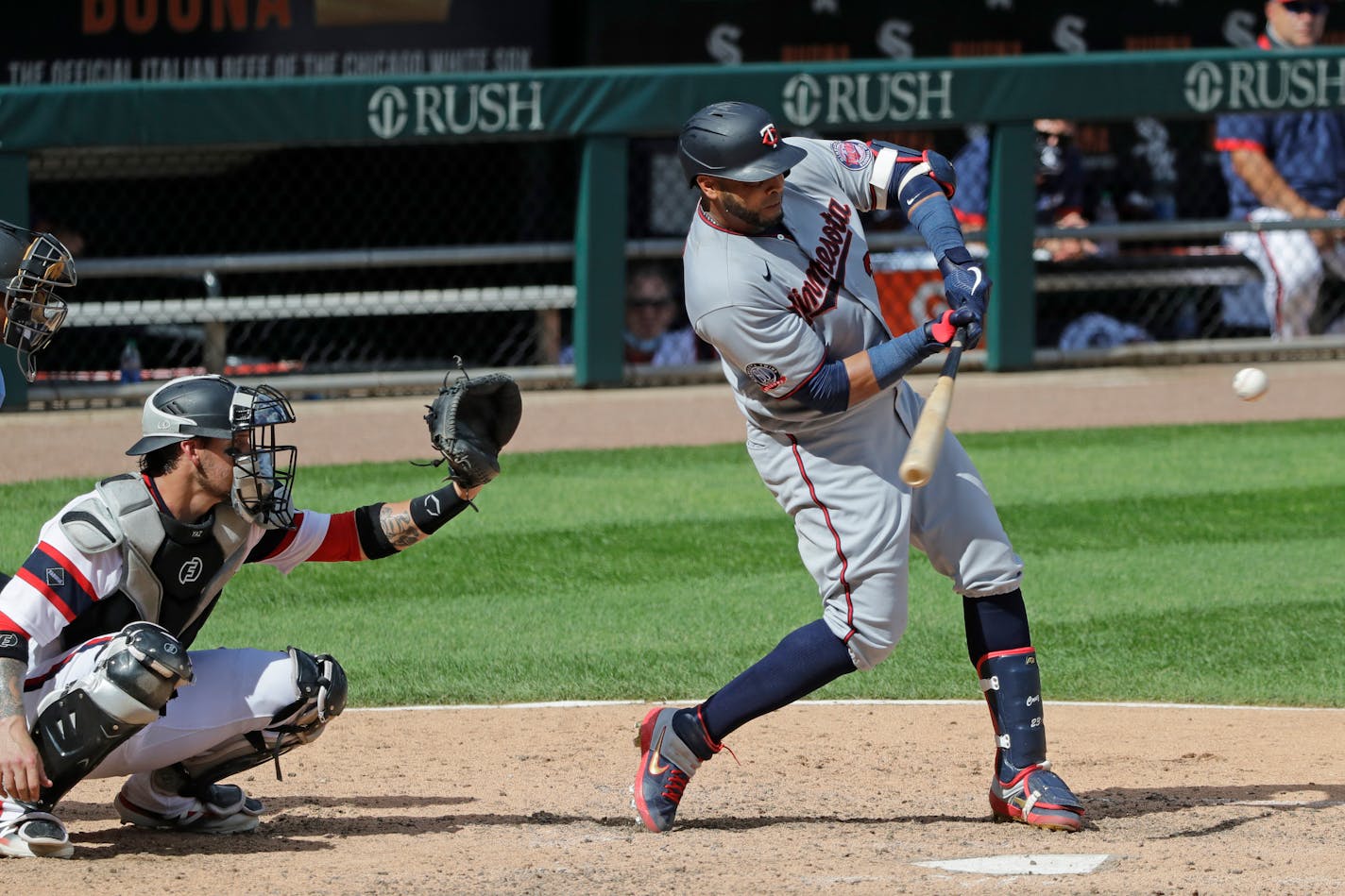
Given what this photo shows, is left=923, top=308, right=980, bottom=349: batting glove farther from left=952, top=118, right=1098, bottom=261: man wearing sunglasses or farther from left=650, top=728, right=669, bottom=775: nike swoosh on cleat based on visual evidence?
left=952, top=118, right=1098, bottom=261: man wearing sunglasses

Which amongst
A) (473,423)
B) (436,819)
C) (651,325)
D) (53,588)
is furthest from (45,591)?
(651,325)

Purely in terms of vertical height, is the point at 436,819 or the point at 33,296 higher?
the point at 33,296

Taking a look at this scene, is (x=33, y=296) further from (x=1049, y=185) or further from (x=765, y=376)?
(x=1049, y=185)

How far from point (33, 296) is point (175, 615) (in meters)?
0.78

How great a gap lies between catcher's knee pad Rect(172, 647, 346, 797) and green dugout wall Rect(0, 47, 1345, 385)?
6419 millimetres

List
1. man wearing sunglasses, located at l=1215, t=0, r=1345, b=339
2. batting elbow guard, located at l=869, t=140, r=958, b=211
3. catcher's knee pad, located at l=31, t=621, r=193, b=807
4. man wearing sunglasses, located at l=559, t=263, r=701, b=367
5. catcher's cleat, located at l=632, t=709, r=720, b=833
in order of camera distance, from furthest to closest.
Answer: man wearing sunglasses, located at l=1215, t=0, r=1345, b=339
man wearing sunglasses, located at l=559, t=263, r=701, b=367
batting elbow guard, located at l=869, t=140, r=958, b=211
catcher's cleat, located at l=632, t=709, r=720, b=833
catcher's knee pad, located at l=31, t=621, r=193, b=807

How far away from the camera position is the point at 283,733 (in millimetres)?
3961

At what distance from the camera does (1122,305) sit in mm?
11805

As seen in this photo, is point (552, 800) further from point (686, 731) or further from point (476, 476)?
point (476, 476)

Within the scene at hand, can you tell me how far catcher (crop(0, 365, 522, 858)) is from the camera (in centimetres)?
365

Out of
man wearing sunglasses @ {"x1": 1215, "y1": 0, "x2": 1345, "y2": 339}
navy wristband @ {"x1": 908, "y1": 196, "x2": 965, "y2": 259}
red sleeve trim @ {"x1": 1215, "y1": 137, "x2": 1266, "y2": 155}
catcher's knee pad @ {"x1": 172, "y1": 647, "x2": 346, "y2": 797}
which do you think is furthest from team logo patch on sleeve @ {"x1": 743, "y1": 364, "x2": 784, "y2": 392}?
red sleeve trim @ {"x1": 1215, "y1": 137, "x2": 1266, "y2": 155}

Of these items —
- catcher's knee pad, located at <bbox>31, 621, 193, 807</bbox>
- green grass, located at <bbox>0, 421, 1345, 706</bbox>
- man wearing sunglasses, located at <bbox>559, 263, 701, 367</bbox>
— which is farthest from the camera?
man wearing sunglasses, located at <bbox>559, 263, 701, 367</bbox>

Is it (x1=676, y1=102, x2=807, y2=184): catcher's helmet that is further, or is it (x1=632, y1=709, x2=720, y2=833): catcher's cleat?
(x1=632, y1=709, x2=720, y2=833): catcher's cleat

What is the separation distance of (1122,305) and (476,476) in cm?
845
